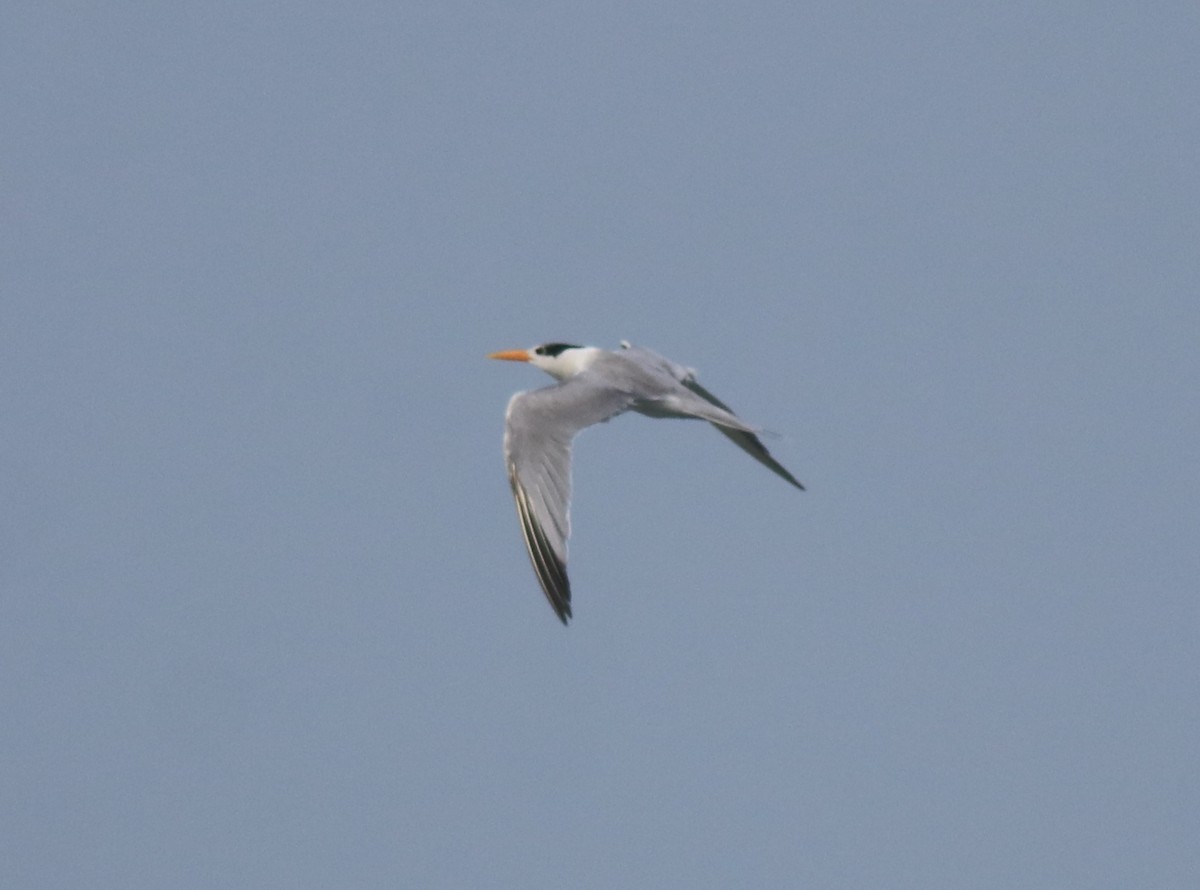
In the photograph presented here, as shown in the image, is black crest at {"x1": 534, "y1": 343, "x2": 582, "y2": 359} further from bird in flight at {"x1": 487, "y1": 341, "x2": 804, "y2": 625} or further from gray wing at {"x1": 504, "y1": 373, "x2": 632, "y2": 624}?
gray wing at {"x1": 504, "y1": 373, "x2": 632, "y2": 624}

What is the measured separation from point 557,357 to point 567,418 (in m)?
2.94

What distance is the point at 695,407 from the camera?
1809cm

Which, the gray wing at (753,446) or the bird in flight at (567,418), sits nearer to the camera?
the bird in flight at (567,418)

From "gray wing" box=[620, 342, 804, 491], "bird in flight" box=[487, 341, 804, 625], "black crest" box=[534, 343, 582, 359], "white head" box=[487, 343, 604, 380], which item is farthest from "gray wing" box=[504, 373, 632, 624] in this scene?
"black crest" box=[534, 343, 582, 359]

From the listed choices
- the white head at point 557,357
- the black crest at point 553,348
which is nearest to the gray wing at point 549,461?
the white head at point 557,357

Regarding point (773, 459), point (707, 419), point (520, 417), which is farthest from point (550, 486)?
point (773, 459)

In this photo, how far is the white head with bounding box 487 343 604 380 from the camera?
64.1ft

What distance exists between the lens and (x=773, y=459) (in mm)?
19578

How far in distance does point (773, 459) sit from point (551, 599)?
14.5ft

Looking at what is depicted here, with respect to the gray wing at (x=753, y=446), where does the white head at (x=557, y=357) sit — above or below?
above

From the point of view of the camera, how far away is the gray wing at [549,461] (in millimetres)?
16062

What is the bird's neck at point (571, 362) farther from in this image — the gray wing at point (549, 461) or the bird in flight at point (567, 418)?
the gray wing at point (549, 461)

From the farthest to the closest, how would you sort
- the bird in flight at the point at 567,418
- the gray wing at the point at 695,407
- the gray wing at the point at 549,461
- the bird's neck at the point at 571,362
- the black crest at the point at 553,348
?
1. the black crest at the point at 553,348
2. the bird's neck at the point at 571,362
3. the gray wing at the point at 695,407
4. the bird in flight at the point at 567,418
5. the gray wing at the point at 549,461

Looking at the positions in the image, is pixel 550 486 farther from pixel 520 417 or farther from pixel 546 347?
pixel 546 347
